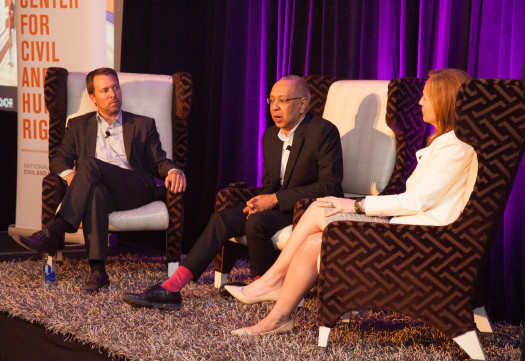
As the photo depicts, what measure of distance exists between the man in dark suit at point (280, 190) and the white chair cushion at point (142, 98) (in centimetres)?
93

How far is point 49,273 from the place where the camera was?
3451 mm

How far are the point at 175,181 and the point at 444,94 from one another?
1666 millimetres

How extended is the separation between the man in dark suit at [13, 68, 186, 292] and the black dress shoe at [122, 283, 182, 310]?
430mm

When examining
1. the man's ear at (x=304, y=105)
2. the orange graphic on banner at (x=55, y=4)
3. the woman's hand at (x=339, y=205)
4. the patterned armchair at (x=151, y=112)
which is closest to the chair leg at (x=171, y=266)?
the patterned armchair at (x=151, y=112)

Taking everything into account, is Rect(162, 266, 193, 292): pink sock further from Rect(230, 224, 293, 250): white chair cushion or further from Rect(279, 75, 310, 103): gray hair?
Rect(279, 75, 310, 103): gray hair

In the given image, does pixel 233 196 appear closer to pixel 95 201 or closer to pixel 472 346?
pixel 95 201

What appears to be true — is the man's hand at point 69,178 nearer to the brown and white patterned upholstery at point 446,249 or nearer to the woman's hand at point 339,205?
the woman's hand at point 339,205

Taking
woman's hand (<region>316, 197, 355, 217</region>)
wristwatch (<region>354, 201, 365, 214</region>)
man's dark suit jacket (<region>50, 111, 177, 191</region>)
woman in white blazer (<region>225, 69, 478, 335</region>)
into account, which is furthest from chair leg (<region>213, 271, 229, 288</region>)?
wristwatch (<region>354, 201, 365, 214</region>)

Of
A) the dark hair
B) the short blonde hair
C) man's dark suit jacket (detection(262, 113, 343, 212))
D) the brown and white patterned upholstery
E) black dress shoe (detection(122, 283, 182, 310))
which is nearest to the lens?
the brown and white patterned upholstery

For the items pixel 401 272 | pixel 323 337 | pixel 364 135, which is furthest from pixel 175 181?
pixel 401 272

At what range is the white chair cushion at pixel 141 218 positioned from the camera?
11.6 feet

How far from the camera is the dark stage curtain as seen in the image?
3244 millimetres

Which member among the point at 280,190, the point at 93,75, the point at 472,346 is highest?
the point at 93,75

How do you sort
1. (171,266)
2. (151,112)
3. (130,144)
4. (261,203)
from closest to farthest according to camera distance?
(261,203)
(171,266)
(130,144)
(151,112)
